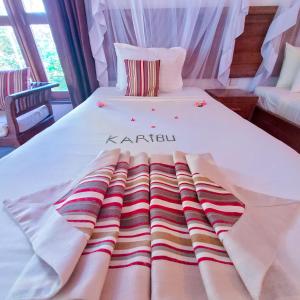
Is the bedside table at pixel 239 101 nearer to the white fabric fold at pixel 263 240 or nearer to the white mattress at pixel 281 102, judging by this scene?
the white mattress at pixel 281 102

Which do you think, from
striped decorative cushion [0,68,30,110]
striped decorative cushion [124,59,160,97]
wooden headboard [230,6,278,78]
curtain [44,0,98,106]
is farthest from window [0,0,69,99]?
wooden headboard [230,6,278,78]

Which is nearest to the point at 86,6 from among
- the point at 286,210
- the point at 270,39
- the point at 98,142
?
the point at 98,142

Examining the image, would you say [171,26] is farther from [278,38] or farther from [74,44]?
[278,38]

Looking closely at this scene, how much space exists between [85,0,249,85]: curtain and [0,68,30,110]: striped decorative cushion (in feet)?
2.60

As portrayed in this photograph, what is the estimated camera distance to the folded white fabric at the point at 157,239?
1.27 ft

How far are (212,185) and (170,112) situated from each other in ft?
3.09

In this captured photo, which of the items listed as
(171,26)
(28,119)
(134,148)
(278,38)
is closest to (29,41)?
(28,119)

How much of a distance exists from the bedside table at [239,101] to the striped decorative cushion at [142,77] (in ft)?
2.55

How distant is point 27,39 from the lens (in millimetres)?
2416

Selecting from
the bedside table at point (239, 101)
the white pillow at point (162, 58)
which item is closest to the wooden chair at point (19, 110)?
the white pillow at point (162, 58)

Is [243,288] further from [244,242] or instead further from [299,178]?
[299,178]

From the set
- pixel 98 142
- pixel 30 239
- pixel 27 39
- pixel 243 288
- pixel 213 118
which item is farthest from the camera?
pixel 27 39

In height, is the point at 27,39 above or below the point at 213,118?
above

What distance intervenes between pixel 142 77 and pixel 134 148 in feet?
3.71
